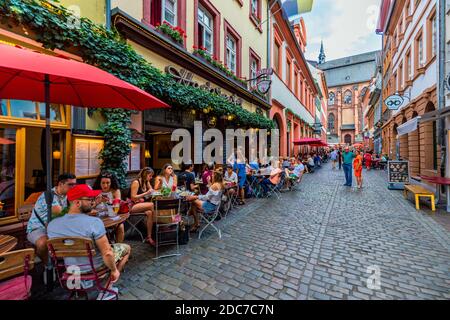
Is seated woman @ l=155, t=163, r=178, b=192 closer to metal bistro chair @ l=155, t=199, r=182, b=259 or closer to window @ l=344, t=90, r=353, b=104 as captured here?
metal bistro chair @ l=155, t=199, r=182, b=259

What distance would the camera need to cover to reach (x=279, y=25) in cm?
1777

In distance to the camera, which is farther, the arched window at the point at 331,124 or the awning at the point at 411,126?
the arched window at the point at 331,124

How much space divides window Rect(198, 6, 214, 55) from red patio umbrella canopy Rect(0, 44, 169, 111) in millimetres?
7214

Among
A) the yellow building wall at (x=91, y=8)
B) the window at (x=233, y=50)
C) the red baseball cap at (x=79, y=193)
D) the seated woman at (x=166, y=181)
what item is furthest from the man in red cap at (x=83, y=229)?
the window at (x=233, y=50)

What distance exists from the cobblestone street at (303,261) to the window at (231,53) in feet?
28.2

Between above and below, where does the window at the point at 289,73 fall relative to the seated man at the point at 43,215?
above

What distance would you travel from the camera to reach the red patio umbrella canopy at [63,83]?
2.25m

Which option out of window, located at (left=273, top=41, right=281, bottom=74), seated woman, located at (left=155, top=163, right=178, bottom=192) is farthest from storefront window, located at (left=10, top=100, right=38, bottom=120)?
window, located at (left=273, top=41, right=281, bottom=74)

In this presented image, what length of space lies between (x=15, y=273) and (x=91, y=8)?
552cm

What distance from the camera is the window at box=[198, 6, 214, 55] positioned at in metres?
9.85

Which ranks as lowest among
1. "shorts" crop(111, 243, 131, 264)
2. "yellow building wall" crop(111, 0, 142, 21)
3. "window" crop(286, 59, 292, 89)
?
"shorts" crop(111, 243, 131, 264)

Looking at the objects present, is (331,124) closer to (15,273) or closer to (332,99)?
(332,99)

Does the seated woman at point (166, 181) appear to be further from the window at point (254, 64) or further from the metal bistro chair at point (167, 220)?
the window at point (254, 64)
